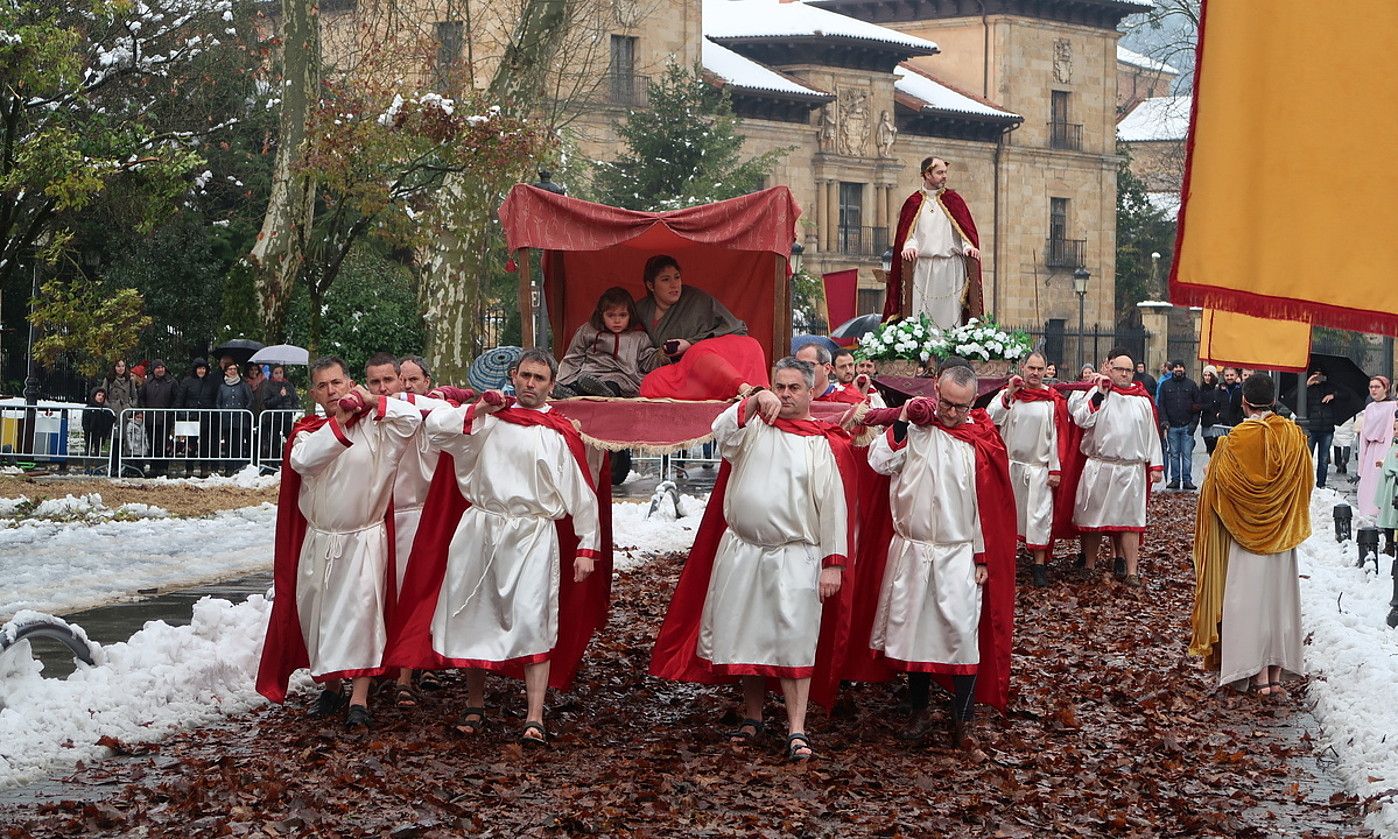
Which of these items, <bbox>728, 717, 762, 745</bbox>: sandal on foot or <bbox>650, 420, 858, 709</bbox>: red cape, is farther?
<bbox>650, 420, 858, 709</bbox>: red cape

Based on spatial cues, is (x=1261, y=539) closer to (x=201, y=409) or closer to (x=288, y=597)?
(x=288, y=597)

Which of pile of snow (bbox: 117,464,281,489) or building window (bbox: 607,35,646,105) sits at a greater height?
building window (bbox: 607,35,646,105)

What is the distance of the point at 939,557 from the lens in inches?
349

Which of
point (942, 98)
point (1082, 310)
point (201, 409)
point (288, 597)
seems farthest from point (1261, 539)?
point (942, 98)

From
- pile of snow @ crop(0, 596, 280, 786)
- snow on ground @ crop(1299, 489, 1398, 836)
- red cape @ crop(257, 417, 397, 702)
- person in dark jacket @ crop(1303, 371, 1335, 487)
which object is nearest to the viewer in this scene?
snow on ground @ crop(1299, 489, 1398, 836)

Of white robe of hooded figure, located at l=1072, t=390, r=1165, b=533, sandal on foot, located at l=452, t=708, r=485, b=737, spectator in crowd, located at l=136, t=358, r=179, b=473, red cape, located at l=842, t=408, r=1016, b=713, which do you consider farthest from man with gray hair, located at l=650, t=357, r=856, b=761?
spectator in crowd, located at l=136, t=358, r=179, b=473

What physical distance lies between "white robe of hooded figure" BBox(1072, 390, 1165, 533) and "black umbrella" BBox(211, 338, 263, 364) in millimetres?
15657

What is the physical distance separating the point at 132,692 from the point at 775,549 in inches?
125

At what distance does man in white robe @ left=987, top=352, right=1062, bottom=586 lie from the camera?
14.5m

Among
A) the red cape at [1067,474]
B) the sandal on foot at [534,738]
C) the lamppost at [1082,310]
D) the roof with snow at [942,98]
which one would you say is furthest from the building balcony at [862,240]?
the sandal on foot at [534,738]

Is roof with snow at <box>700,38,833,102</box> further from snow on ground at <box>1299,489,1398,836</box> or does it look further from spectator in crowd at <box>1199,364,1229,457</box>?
snow on ground at <box>1299,489,1398,836</box>

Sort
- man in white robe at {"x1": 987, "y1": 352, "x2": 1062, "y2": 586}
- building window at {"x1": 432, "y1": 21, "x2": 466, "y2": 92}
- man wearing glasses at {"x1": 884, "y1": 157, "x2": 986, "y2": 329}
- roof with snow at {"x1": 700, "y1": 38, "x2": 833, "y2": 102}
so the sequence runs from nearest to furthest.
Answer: man in white robe at {"x1": 987, "y1": 352, "x2": 1062, "y2": 586} < man wearing glasses at {"x1": 884, "y1": 157, "x2": 986, "y2": 329} < building window at {"x1": 432, "y1": 21, "x2": 466, "y2": 92} < roof with snow at {"x1": 700, "y1": 38, "x2": 833, "y2": 102}

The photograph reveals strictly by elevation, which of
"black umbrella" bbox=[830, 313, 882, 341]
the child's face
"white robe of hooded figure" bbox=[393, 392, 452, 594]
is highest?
"black umbrella" bbox=[830, 313, 882, 341]

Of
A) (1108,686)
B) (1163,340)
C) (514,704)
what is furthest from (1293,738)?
(1163,340)
